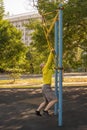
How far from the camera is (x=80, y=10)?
23328 millimetres

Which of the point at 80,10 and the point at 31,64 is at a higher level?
the point at 80,10

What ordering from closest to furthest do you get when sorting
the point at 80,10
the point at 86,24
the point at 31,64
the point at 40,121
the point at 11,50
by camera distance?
the point at 40,121 → the point at 80,10 → the point at 86,24 → the point at 11,50 → the point at 31,64

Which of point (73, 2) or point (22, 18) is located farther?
point (22, 18)

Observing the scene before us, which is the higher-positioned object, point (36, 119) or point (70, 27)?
point (70, 27)

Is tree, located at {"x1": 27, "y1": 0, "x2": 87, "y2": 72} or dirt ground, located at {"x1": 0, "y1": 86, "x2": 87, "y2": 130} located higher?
tree, located at {"x1": 27, "y1": 0, "x2": 87, "y2": 72}

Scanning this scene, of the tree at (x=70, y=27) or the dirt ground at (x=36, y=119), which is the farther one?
the tree at (x=70, y=27)

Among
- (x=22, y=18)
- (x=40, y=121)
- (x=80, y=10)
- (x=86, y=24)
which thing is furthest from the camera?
(x=22, y=18)

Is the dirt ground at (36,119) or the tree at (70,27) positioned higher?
the tree at (70,27)

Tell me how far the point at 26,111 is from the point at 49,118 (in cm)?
191

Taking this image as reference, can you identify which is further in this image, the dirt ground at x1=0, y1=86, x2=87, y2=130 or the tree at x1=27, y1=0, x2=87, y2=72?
the tree at x1=27, y1=0, x2=87, y2=72

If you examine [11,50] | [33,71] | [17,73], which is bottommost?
[33,71]

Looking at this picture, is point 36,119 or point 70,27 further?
point 70,27

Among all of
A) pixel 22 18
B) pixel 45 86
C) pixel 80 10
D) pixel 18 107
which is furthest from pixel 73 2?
pixel 22 18

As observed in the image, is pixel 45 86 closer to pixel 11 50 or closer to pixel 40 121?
pixel 40 121
